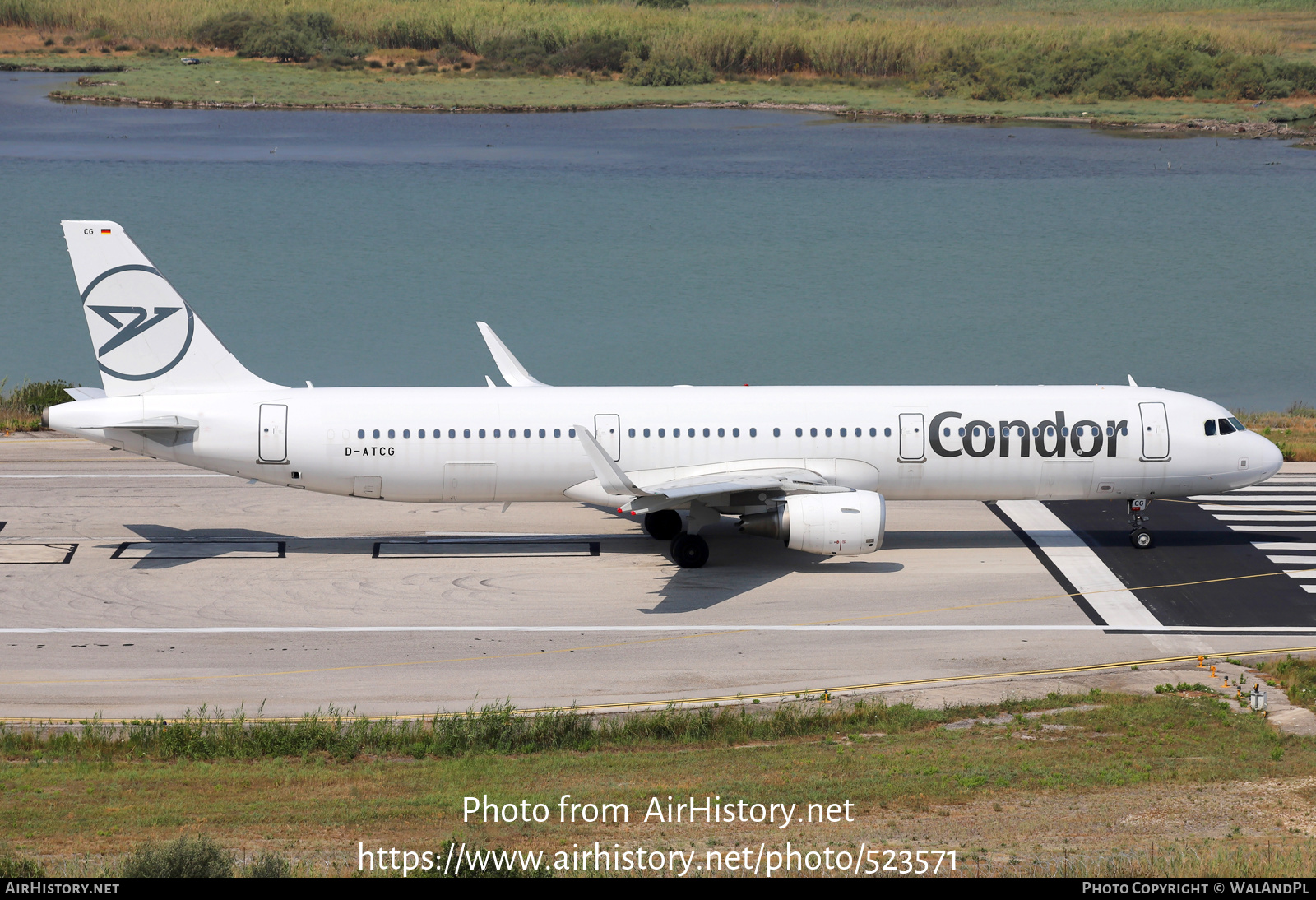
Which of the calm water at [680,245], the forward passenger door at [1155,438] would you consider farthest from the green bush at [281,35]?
the forward passenger door at [1155,438]

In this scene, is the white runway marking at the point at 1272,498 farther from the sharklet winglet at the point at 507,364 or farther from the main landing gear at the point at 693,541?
the sharklet winglet at the point at 507,364

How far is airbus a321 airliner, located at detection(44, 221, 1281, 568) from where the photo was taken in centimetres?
3619

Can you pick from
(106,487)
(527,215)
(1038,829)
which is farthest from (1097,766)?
(527,215)

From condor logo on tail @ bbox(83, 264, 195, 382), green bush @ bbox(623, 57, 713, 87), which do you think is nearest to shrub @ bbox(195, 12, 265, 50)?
green bush @ bbox(623, 57, 713, 87)

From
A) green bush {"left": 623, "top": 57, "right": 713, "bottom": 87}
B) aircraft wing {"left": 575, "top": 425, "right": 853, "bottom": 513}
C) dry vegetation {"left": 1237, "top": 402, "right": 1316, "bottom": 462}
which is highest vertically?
green bush {"left": 623, "top": 57, "right": 713, "bottom": 87}

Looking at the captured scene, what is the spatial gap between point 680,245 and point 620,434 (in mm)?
59022

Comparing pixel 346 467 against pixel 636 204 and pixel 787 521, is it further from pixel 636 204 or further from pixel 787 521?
pixel 636 204

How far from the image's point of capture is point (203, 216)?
325 ft

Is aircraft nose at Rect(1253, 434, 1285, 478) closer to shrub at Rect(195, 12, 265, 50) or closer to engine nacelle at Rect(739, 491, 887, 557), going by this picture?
engine nacelle at Rect(739, 491, 887, 557)

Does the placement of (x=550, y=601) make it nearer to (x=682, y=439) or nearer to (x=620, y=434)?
(x=620, y=434)

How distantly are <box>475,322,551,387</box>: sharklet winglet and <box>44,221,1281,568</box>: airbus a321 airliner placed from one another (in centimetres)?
416

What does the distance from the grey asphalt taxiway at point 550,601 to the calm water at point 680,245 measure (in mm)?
28135

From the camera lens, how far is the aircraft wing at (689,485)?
33.4 m

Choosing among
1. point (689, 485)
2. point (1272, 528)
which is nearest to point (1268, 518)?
point (1272, 528)
